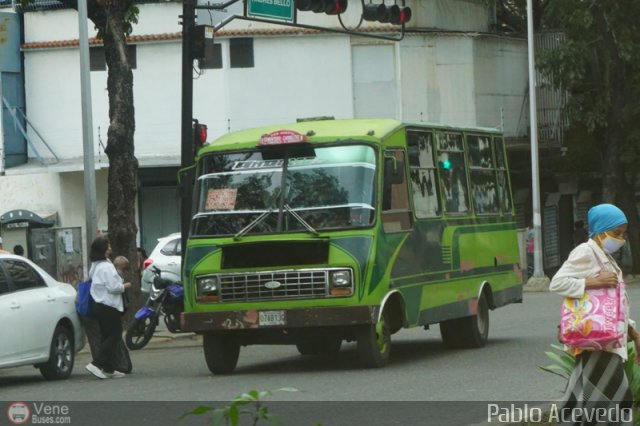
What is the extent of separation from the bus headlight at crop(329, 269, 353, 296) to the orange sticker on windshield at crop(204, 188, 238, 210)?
166cm

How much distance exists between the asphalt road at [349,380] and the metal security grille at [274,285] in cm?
92

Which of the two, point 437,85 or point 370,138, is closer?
point 370,138

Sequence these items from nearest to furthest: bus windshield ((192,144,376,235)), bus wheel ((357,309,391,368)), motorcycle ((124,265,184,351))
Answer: bus wheel ((357,309,391,368)) < bus windshield ((192,144,376,235)) < motorcycle ((124,265,184,351))

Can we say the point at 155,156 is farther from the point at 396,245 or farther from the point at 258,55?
the point at 396,245

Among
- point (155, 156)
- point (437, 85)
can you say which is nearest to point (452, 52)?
point (437, 85)

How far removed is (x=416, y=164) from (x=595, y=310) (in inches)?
376

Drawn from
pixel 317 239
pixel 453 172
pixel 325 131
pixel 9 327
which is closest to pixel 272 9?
pixel 453 172

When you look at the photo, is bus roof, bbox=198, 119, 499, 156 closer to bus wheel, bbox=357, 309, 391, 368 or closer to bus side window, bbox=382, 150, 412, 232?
bus side window, bbox=382, 150, 412, 232

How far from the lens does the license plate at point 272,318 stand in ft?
54.5

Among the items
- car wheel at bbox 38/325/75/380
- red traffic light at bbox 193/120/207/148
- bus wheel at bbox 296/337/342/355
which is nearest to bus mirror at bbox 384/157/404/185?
bus wheel at bbox 296/337/342/355

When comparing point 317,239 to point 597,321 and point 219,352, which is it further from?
point 597,321

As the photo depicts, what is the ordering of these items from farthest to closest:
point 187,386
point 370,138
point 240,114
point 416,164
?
point 240,114 < point 416,164 < point 370,138 < point 187,386

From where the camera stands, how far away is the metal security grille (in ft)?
54.6

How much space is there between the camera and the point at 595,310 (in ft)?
30.0
